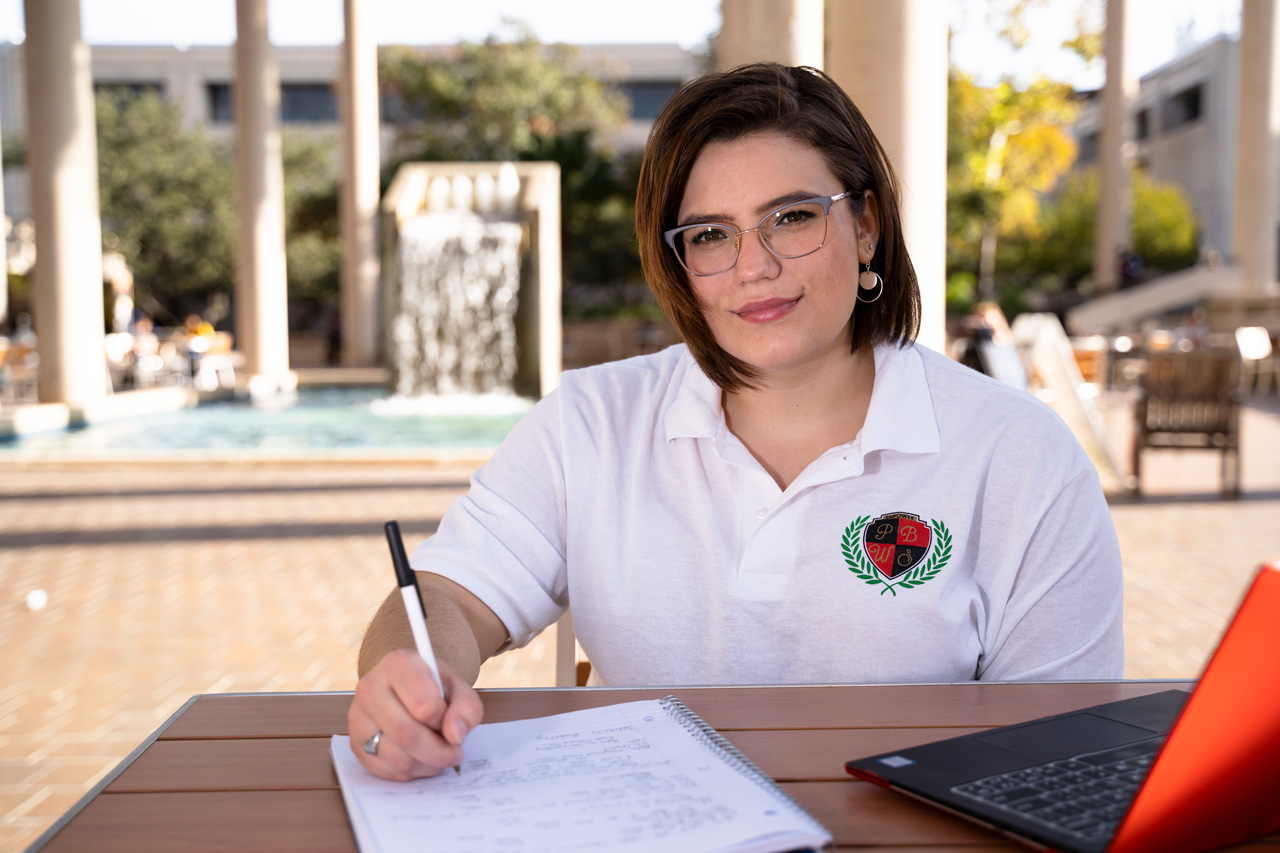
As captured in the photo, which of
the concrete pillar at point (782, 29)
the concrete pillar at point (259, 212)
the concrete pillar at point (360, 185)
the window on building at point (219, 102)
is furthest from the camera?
the window on building at point (219, 102)

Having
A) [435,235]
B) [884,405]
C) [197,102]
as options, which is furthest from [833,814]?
[197,102]

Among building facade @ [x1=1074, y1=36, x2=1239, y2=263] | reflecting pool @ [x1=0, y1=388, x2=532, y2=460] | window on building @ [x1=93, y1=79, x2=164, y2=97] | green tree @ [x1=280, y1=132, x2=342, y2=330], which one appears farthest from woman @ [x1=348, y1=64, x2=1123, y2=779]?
window on building @ [x1=93, y1=79, x2=164, y2=97]

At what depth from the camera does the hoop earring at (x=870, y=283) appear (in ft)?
6.08

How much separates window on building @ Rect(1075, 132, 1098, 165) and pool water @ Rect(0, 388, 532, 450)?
3810 centimetres

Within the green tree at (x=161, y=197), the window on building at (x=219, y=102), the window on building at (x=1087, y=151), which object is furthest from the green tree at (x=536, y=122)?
the window on building at (x=1087, y=151)

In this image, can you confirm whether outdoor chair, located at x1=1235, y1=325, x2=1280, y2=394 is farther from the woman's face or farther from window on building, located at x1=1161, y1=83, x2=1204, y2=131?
window on building, located at x1=1161, y1=83, x2=1204, y2=131

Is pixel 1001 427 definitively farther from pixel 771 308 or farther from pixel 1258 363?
pixel 1258 363

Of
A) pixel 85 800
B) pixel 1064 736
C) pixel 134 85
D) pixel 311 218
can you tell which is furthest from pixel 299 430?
pixel 134 85

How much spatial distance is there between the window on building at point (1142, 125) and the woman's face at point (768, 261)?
45171 mm

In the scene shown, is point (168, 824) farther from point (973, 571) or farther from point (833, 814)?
point (973, 571)

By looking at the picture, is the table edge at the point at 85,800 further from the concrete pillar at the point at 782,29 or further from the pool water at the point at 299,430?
the pool water at the point at 299,430

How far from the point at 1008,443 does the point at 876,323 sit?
32 cm

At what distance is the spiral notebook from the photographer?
36.9 inches

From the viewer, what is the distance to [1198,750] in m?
0.78
